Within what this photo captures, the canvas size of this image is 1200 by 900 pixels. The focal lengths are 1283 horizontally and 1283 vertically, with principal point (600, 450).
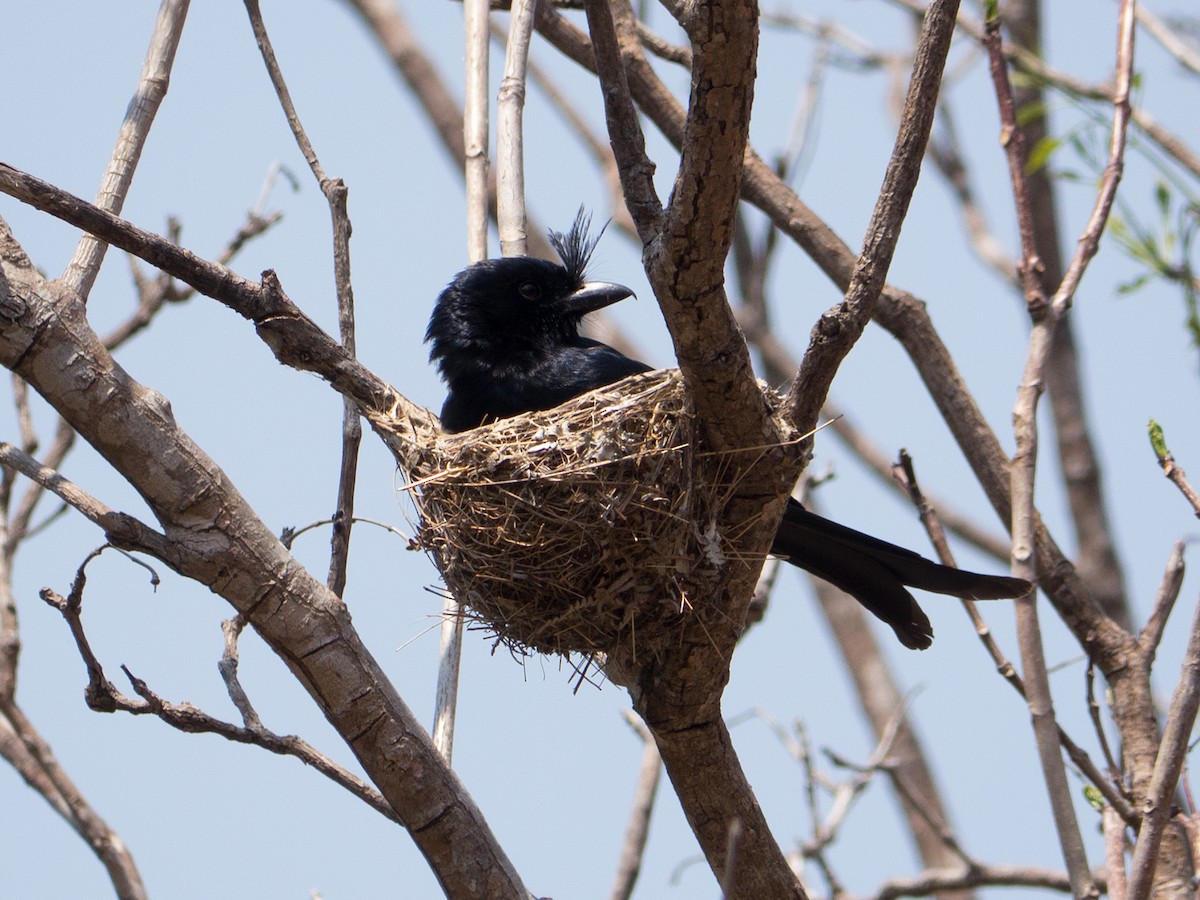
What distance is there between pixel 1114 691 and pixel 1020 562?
658mm

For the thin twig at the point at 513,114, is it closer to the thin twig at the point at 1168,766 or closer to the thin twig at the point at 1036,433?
the thin twig at the point at 1036,433

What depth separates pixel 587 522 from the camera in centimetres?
285

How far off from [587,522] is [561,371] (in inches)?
44.3

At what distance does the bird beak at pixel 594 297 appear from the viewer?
4270 millimetres

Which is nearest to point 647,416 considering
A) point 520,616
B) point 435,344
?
point 520,616

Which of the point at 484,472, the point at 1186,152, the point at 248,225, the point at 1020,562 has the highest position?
the point at 248,225

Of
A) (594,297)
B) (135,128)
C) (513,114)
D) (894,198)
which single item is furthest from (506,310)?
(894,198)

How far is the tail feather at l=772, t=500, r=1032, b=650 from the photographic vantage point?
11.0 feet

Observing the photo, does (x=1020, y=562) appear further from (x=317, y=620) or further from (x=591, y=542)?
(x=317, y=620)

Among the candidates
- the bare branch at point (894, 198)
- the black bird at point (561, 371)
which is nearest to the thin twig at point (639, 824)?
the black bird at point (561, 371)

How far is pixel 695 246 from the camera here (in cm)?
→ 226

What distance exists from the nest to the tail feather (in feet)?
2.12

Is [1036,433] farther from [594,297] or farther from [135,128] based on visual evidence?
[135,128]

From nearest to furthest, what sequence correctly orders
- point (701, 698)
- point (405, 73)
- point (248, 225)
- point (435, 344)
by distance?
1. point (701, 698)
2. point (435, 344)
3. point (248, 225)
4. point (405, 73)
